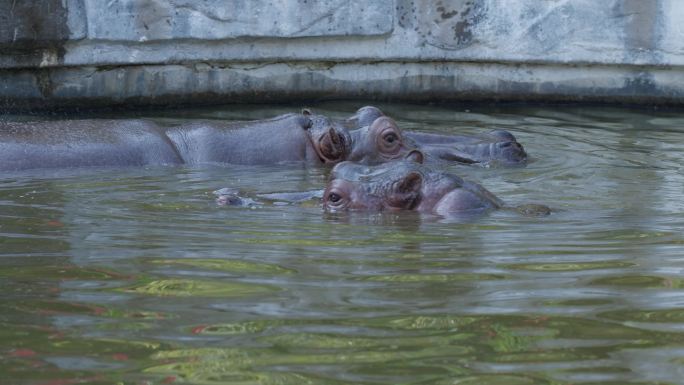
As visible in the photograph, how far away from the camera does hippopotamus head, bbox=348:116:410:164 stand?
746 centimetres

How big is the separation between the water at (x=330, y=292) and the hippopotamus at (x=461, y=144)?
144cm

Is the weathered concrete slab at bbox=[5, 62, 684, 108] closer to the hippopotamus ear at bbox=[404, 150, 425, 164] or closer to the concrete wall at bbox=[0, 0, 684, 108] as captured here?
the concrete wall at bbox=[0, 0, 684, 108]

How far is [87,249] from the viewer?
3.90 m

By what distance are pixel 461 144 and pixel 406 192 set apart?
2.28 metres

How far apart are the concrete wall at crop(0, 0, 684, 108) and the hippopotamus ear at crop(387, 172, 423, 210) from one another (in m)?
3.82

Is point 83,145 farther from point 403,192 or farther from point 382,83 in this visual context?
point 382,83

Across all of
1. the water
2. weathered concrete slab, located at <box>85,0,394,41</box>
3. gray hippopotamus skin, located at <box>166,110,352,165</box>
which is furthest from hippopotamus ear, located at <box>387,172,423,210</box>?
weathered concrete slab, located at <box>85,0,394,41</box>

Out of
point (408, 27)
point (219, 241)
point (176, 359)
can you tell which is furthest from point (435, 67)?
point (176, 359)

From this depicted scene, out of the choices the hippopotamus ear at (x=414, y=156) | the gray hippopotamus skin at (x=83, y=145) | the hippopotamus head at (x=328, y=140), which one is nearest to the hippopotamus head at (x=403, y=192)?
the hippopotamus ear at (x=414, y=156)

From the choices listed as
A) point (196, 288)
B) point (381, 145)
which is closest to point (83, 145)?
point (381, 145)

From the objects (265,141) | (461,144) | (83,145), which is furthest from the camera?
(461,144)

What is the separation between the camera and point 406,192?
→ 5391 mm

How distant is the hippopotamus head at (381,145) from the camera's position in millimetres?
7457

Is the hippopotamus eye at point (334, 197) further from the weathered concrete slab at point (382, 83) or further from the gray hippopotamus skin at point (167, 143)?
the weathered concrete slab at point (382, 83)
